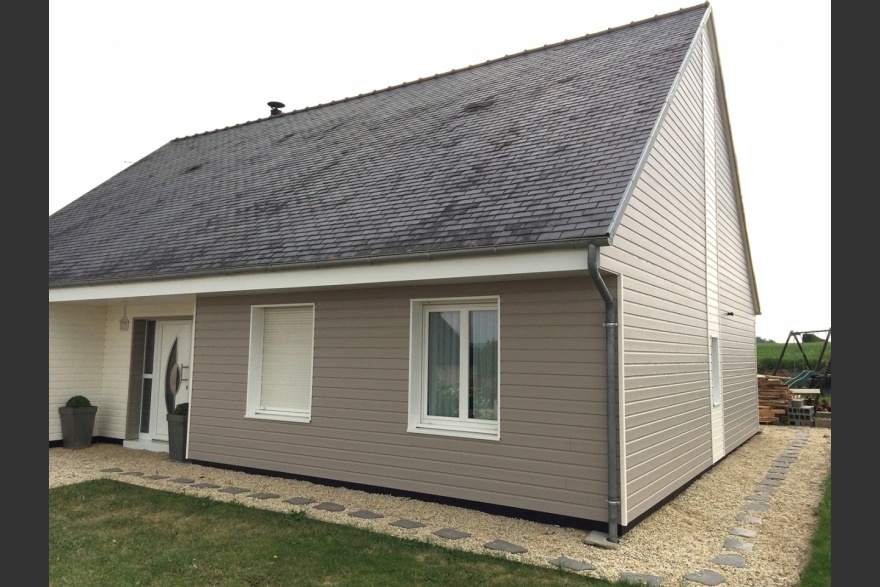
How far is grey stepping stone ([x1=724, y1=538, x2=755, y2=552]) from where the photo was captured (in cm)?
552

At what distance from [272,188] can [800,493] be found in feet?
31.0

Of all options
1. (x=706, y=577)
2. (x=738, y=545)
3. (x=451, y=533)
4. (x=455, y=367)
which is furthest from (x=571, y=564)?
(x=455, y=367)

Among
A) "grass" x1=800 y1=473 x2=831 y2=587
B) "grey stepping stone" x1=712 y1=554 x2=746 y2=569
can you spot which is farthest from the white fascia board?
"grass" x1=800 y1=473 x2=831 y2=587

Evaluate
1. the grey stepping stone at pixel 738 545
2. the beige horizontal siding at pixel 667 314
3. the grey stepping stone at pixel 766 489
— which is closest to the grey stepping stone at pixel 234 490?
the beige horizontal siding at pixel 667 314

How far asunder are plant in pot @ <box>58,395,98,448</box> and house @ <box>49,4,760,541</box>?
0.97 ft

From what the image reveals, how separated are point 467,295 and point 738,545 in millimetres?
3773

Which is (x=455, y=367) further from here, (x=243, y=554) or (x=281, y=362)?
(x=243, y=554)

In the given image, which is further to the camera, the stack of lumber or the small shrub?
the stack of lumber

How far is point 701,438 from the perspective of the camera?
8.77m

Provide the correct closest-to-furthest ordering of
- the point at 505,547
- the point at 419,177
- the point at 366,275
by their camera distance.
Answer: the point at 505,547 → the point at 366,275 → the point at 419,177

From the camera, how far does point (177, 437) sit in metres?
9.37

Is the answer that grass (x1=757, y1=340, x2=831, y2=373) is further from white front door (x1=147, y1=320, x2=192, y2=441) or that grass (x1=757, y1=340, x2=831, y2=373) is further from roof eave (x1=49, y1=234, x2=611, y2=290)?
white front door (x1=147, y1=320, x2=192, y2=441)
